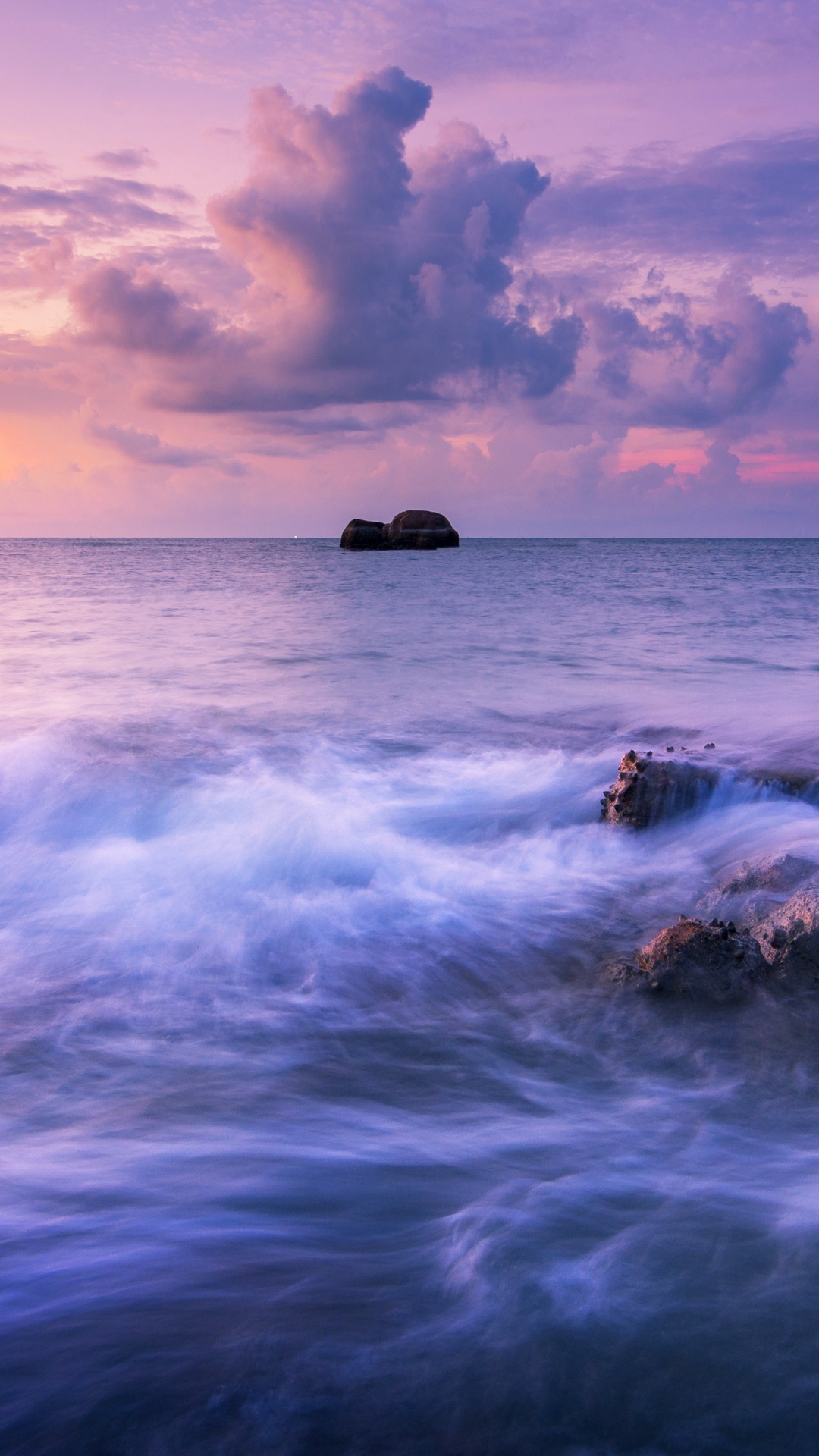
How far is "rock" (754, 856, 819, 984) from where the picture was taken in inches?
160

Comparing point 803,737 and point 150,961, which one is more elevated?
point 803,737

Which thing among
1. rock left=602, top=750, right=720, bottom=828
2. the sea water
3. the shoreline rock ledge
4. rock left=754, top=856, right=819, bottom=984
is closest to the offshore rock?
rock left=754, top=856, right=819, bottom=984

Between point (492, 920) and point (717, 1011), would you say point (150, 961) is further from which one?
point (717, 1011)

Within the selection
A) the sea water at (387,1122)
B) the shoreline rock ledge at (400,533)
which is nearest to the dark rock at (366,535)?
the shoreline rock ledge at (400,533)

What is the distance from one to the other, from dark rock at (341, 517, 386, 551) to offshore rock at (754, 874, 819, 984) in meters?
83.8

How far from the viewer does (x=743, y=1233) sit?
281 cm

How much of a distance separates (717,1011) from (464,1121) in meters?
1.28

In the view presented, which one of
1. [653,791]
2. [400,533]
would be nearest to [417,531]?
[400,533]

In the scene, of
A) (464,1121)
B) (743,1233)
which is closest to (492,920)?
(464,1121)

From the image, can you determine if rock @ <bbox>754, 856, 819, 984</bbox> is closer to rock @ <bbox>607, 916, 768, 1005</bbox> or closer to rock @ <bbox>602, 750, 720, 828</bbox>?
rock @ <bbox>607, 916, 768, 1005</bbox>

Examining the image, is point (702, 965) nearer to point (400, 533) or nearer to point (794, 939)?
point (794, 939)

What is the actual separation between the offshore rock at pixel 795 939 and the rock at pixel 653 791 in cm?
201

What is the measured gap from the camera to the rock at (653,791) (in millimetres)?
6387

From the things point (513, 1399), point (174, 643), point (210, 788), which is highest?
point (174, 643)
